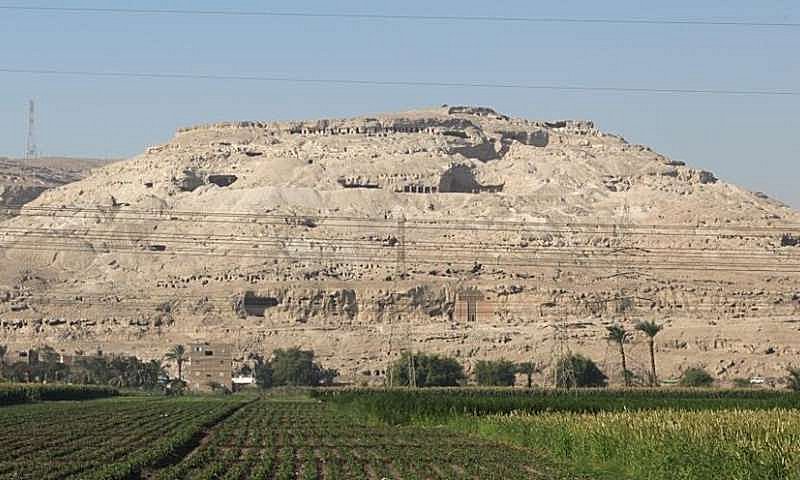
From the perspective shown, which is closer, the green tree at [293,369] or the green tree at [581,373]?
the green tree at [581,373]

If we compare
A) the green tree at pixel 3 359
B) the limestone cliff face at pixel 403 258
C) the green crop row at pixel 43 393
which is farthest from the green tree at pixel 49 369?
the green crop row at pixel 43 393

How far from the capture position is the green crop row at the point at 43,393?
68938 mm

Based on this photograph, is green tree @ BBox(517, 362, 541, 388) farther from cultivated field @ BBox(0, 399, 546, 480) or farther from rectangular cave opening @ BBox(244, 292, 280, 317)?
cultivated field @ BBox(0, 399, 546, 480)

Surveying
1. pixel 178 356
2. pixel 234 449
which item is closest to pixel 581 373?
pixel 178 356

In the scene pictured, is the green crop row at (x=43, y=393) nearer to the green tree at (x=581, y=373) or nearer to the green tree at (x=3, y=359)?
the green tree at (x=3, y=359)

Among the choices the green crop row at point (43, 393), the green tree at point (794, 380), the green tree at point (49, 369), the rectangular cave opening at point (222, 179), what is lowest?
the green crop row at point (43, 393)

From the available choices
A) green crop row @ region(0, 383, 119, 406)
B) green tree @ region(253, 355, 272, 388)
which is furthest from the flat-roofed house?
green crop row @ region(0, 383, 119, 406)

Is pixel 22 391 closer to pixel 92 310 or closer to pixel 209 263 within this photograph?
pixel 92 310

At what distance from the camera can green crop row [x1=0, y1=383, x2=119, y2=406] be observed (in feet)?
226

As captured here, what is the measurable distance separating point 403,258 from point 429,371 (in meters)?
12.2

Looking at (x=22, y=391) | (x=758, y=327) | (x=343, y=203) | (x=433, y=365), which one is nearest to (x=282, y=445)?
(x=22, y=391)

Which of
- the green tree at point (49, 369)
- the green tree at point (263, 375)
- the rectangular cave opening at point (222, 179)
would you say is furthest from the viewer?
the rectangular cave opening at point (222, 179)

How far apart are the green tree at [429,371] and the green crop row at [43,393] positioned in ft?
70.5

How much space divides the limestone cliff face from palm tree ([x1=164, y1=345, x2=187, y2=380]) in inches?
148
